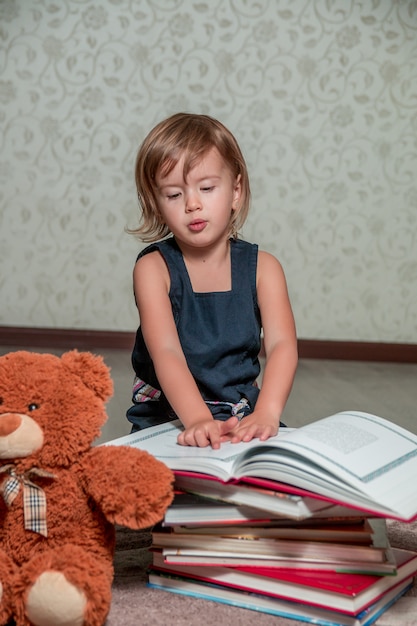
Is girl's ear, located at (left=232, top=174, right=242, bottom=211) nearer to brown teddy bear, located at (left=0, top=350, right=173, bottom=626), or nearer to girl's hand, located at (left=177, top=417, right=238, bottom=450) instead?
girl's hand, located at (left=177, top=417, right=238, bottom=450)

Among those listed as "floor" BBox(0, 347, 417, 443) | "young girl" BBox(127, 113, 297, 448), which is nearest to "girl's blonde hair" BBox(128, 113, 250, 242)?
"young girl" BBox(127, 113, 297, 448)

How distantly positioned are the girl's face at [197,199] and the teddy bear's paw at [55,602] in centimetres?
70

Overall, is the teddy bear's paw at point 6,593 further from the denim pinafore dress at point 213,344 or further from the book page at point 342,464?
the denim pinafore dress at point 213,344

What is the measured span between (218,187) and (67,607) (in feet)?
2.57

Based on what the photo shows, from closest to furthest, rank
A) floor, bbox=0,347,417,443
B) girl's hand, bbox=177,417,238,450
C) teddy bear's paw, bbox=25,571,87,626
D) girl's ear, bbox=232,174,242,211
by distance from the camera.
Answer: teddy bear's paw, bbox=25,571,87,626 → girl's hand, bbox=177,417,238,450 → girl's ear, bbox=232,174,242,211 → floor, bbox=0,347,417,443

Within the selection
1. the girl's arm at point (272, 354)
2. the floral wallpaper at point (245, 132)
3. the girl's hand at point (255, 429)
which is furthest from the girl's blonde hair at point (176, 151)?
the floral wallpaper at point (245, 132)

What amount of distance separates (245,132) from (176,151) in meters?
2.42

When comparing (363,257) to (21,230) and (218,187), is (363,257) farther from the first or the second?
(218,187)

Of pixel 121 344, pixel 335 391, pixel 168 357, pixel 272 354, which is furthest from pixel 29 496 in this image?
pixel 121 344

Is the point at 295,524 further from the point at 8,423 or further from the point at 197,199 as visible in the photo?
the point at 197,199

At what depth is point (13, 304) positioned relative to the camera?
13.1 ft

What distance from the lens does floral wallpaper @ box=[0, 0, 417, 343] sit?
12.2 feet

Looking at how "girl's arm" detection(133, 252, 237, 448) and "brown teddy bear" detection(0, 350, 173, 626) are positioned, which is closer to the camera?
"brown teddy bear" detection(0, 350, 173, 626)

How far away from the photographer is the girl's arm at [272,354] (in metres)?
1.19
